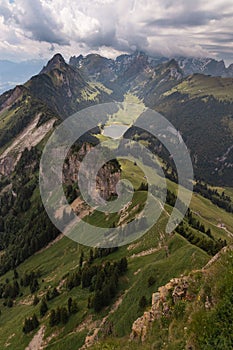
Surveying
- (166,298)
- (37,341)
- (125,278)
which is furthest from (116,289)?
(166,298)

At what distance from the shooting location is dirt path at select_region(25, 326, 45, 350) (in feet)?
286

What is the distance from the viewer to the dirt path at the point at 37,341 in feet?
286

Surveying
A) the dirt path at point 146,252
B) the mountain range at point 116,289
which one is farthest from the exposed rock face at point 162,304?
the dirt path at point 146,252

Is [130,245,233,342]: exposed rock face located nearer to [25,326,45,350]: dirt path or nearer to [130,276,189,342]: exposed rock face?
[130,276,189,342]: exposed rock face

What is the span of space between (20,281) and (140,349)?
123 m

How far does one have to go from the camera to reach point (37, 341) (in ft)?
293

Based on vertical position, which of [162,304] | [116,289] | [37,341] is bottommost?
[37,341]

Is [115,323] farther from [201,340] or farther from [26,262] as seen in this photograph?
[26,262]

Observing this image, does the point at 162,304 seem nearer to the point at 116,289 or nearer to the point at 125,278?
the point at 116,289

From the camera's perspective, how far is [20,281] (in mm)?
150875

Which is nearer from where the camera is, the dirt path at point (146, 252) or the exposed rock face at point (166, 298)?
the exposed rock face at point (166, 298)

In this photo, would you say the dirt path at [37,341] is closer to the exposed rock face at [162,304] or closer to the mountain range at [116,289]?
the mountain range at [116,289]

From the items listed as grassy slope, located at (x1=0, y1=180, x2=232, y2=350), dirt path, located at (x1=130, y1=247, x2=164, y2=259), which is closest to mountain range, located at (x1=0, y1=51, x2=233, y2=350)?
grassy slope, located at (x1=0, y1=180, x2=232, y2=350)

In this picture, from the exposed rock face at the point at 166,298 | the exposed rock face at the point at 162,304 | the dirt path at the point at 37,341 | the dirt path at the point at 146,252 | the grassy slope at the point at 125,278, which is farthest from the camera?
the dirt path at the point at 146,252
